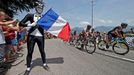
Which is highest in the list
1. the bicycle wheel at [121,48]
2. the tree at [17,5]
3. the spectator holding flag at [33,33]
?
the tree at [17,5]

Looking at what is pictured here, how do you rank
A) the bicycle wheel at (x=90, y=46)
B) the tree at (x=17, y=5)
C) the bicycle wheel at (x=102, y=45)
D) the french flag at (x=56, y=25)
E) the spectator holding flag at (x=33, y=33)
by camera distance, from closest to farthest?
the spectator holding flag at (x=33, y=33)
the french flag at (x=56, y=25)
the bicycle wheel at (x=90, y=46)
the bicycle wheel at (x=102, y=45)
the tree at (x=17, y=5)

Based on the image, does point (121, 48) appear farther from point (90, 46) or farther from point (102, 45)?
point (102, 45)

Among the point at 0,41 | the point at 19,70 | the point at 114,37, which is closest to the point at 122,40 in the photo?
the point at 114,37

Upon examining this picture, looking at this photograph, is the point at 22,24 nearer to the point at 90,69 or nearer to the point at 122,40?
the point at 90,69

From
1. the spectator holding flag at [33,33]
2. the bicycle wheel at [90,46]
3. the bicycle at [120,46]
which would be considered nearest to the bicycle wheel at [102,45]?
the bicycle at [120,46]

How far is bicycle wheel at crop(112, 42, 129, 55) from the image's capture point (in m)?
15.0

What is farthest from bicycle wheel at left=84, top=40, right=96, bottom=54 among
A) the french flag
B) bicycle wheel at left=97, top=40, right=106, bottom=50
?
the french flag

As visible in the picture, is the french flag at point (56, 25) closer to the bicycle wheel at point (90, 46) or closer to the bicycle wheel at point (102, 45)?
the bicycle wheel at point (90, 46)

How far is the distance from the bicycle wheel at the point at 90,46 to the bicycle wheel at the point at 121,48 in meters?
1.23

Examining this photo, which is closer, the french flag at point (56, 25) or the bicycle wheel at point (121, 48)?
the french flag at point (56, 25)

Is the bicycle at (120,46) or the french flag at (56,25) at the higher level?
the french flag at (56,25)

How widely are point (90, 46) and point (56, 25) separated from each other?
5.80 m

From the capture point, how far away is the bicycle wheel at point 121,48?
591 inches

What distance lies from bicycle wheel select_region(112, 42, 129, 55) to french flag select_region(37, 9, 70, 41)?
17.1 ft
